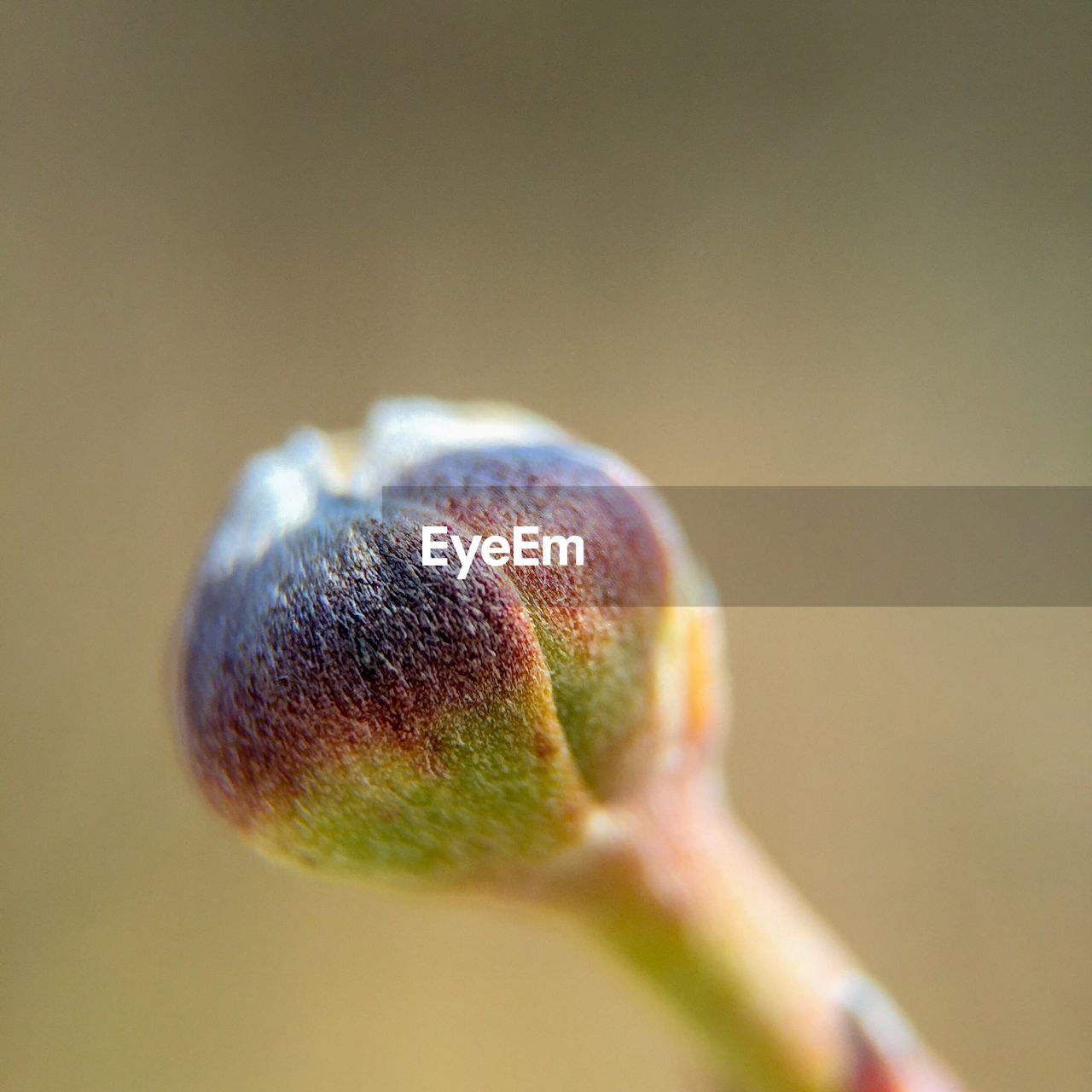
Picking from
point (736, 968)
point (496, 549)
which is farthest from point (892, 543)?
point (496, 549)

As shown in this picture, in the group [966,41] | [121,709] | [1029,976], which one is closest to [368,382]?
[121,709]

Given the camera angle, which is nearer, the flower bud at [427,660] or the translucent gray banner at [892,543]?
the flower bud at [427,660]

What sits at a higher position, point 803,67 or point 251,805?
point 803,67

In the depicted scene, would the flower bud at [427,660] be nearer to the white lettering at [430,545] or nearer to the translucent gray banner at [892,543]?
the white lettering at [430,545]

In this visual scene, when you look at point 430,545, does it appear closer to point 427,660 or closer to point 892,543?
point 427,660

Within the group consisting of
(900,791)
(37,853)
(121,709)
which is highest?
(900,791)

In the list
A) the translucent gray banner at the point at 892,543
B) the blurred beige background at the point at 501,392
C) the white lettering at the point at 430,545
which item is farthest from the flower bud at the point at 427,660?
the blurred beige background at the point at 501,392

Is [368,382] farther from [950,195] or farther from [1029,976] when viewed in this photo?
[1029,976]
